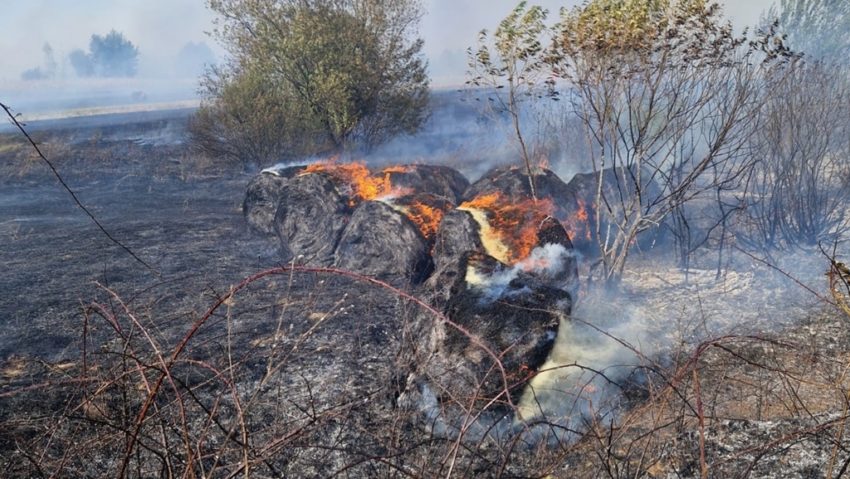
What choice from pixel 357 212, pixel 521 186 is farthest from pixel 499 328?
pixel 357 212

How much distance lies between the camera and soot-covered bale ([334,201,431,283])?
10.0m

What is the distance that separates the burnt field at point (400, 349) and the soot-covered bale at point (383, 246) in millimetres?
50

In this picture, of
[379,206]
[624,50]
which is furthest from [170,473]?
[379,206]

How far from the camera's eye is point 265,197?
42.8 feet

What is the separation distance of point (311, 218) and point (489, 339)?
699 centimetres

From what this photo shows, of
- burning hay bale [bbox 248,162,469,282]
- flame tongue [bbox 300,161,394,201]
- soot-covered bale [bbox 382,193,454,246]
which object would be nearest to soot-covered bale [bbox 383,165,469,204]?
burning hay bale [bbox 248,162,469,282]

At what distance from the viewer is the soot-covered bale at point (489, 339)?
5.85m

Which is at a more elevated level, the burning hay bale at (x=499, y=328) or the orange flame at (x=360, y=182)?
the orange flame at (x=360, y=182)

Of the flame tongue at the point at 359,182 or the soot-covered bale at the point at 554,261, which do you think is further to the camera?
the flame tongue at the point at 359,182

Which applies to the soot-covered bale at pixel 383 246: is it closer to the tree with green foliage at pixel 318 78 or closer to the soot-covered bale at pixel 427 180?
the soot-covered bale at pixel 427 180

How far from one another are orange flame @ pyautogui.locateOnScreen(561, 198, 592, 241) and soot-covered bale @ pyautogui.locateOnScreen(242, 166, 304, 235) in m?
6.59

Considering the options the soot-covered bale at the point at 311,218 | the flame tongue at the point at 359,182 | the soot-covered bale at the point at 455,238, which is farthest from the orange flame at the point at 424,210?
the soot-covered bale at the point at 311,218

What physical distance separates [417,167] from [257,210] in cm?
414

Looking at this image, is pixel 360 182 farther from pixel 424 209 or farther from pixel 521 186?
pixel 521 186
